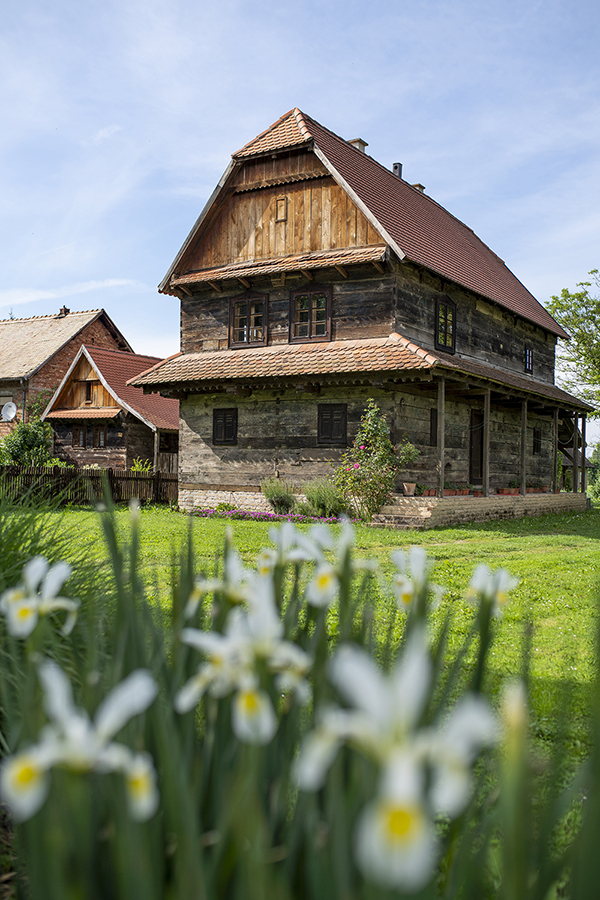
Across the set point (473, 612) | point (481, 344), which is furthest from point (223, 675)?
point (481, 344)

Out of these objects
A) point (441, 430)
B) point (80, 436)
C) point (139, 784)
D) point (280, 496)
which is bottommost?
point (280, 496)

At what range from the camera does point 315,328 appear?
17719mm

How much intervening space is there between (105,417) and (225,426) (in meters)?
9.38

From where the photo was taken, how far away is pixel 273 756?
152 cm

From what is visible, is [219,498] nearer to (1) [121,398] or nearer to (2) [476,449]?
(2) [476,449]

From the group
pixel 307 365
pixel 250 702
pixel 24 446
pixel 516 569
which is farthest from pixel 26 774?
pixel 24 446

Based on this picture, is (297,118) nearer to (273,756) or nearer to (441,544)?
(441,544)

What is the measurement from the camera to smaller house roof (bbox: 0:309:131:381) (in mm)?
32156

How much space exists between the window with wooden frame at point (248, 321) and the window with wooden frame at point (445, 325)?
4.33 meters

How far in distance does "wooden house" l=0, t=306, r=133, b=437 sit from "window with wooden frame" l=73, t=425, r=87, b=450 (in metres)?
2.86

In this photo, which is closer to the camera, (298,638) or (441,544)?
(298,638)

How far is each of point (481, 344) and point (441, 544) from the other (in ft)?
33.9

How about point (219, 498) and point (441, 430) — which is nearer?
point (441, 430)

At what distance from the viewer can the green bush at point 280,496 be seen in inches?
679
